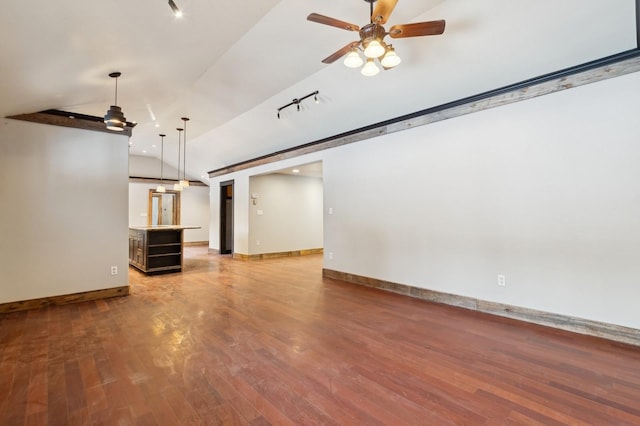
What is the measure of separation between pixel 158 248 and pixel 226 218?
10.9ft

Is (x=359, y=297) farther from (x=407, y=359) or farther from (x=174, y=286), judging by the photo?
(x=174, y=286)

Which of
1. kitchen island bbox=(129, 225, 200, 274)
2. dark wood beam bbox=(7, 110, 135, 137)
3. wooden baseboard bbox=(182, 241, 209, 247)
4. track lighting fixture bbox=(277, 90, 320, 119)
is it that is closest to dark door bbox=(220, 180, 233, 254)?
kitchen island bbox=(129, 225, 200, 274)

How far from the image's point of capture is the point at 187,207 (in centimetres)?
1185

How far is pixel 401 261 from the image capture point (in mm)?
4645

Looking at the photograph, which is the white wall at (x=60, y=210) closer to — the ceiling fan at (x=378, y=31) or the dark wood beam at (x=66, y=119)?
the dark wood beam at (x=66, y=119)

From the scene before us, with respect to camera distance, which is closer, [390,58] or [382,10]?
[382,10]

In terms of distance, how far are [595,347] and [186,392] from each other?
11.5ft

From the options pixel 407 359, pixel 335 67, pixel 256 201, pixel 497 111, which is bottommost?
pixel 407 359

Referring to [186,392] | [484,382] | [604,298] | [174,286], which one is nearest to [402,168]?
[604,298]

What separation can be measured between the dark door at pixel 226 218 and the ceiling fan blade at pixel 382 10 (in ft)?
25.5

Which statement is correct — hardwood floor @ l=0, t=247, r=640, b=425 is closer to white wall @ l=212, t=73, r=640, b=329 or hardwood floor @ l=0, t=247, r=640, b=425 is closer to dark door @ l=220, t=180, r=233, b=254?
white wall @ l=212, t=73, r=640, b=329

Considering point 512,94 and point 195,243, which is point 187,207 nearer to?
point 195,243

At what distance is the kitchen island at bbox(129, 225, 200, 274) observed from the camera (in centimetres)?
614

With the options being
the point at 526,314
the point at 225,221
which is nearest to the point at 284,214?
the point at 225,221
